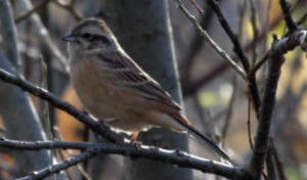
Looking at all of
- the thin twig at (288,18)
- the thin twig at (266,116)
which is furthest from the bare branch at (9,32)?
the thin twig at (288,18)

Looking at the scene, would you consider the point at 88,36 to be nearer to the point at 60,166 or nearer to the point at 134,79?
the point at 134,79

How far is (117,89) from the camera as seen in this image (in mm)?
4672

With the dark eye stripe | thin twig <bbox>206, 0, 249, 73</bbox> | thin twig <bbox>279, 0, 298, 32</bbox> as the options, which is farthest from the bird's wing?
thin twig <bbox>279, 0, 298, 32</bbox>

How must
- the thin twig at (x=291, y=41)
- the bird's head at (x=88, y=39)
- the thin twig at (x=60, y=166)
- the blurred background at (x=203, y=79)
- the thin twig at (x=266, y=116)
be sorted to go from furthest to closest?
the blurred background at (x=203, y=79)
the bird's head at (x=88, y=39)
the thin twig at (x=60, y=166)
the thin twig at (x=266, y=116)
the thin twig at (x=291, y=41)

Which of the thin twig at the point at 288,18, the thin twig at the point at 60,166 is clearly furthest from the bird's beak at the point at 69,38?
the thin twig at the point at 288,18

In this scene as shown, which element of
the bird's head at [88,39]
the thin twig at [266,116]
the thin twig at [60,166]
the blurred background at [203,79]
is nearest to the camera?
the thin twig at [266,116]

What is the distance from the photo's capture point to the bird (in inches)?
178

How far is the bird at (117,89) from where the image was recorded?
178 inches

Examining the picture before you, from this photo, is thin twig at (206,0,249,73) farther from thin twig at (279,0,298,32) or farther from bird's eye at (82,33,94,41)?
bird's eye at (82,33,94,41)

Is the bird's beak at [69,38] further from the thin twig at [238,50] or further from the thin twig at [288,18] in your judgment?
the thin twig at [288,18]

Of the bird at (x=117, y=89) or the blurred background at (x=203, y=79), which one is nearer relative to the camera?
the bird at (x=117, y=89)

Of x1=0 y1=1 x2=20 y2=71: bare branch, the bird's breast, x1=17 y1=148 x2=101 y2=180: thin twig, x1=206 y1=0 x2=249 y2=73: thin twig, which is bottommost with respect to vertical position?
x1=17 y1=148 x2=101 y2=180: thin twig

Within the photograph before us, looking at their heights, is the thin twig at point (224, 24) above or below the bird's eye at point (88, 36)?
below

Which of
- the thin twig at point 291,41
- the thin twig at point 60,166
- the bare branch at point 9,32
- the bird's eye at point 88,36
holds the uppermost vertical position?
the bird's eye at point 88,36
